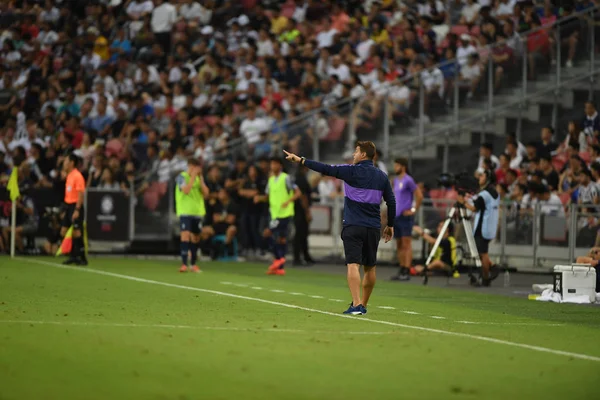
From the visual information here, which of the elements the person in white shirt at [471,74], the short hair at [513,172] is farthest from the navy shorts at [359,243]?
the person in white shirt at [471,74]

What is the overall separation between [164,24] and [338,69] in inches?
299

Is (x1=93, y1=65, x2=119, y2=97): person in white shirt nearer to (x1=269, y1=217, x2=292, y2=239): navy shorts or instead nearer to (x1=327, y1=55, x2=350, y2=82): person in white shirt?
(x1=327, y1=55, x2=350, y2=82): person in white shirt

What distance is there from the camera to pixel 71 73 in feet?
133

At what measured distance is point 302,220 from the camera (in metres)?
30.8

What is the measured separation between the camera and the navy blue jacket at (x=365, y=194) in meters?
16.6

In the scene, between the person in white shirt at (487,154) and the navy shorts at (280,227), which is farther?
the person in white shirt at (487,154)

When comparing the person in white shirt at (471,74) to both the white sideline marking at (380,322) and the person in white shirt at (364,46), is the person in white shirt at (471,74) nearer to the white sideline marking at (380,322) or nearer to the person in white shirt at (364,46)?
the person in white shirt at (364,46)

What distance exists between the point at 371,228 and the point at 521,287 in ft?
27.8

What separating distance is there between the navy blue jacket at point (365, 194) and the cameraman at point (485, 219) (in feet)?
25.3

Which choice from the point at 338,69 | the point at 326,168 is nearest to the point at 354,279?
the point at 326,168

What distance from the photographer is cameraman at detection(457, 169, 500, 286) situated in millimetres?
24312

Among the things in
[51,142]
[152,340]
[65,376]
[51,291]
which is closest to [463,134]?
[51,142]

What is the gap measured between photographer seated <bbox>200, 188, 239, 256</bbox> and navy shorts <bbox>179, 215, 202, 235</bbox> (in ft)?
16.9

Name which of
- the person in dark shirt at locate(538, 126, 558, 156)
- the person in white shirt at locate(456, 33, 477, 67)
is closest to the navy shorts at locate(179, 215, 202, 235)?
the person in dark shirt at locate(538, 126, 558, 156)
